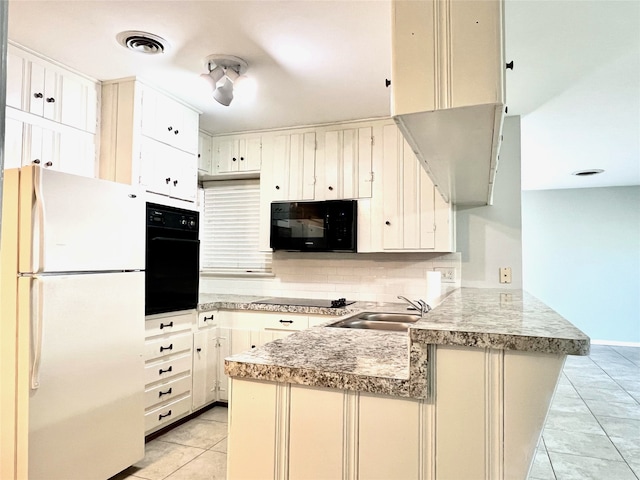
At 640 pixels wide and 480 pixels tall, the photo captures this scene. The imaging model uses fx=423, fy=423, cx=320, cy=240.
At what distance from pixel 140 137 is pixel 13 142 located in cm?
72

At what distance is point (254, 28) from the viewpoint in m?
2.17

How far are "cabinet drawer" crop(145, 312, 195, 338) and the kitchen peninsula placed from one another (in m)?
1.80

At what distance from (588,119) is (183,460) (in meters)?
3.95

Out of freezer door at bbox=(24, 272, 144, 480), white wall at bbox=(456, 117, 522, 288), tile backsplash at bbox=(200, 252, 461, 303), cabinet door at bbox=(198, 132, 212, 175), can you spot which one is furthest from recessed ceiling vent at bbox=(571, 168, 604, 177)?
freezer door at bbox=(24, 272, 144, 480)

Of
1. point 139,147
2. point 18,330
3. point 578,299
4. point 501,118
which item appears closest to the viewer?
point 501,118

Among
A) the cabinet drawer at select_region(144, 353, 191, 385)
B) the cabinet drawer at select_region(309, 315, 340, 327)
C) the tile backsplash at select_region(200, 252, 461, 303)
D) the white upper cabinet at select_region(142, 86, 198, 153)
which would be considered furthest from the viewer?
the tile backsplash at select_region(200, 252, 461, 303)

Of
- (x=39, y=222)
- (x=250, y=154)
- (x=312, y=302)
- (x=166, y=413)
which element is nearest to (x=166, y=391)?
(x=166, y=413)

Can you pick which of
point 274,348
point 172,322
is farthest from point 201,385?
point 274,348

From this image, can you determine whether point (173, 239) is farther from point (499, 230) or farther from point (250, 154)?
point (499, 230)

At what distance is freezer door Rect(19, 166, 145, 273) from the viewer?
1.92 m

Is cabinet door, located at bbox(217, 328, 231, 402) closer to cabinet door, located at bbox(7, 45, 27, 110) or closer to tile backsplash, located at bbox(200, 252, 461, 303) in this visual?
tile backsplash, located at bbox(200, 252, 461, 303)

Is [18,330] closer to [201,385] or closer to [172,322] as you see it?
[172,322]

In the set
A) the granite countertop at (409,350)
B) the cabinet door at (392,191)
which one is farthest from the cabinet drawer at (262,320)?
the granite countertop at (409,350)

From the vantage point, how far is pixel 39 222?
192 centimetres
